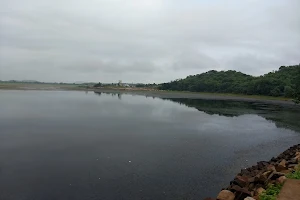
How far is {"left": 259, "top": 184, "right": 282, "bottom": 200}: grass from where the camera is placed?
8.84 m

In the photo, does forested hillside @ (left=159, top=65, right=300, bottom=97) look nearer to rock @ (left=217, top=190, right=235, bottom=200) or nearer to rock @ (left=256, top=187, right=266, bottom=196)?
rock @ (left=256, top=187, right=266, bottom=196)

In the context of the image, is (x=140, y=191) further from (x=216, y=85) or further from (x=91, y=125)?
(x=216, y=85)

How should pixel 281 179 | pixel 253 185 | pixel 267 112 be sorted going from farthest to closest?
pixel 267 112 → pixel 253 185 → pixel 281 179

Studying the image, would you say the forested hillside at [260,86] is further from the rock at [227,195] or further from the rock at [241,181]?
the rock at [227,195]

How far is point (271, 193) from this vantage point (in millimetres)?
9250


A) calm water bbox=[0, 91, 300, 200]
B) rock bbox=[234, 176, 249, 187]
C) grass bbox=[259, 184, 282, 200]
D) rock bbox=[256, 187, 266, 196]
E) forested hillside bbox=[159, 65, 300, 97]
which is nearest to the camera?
grass bbox=[259, 184, 282, 200]

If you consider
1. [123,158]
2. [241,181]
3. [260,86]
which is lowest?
[123,158]

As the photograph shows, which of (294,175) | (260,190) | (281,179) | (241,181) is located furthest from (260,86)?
(260,190)

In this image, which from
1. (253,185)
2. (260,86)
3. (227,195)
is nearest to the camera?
(227,195)

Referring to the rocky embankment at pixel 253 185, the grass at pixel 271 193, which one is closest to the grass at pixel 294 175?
the rocky embankment at pixel 253 185

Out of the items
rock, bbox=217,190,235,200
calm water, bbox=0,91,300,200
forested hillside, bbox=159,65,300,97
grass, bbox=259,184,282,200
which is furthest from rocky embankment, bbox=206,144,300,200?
forested hillside, bbox=159,65,300,97

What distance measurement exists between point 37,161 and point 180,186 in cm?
865

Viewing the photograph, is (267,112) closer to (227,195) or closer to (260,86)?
(227,195)

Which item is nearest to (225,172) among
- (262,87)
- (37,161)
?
(37,161)
